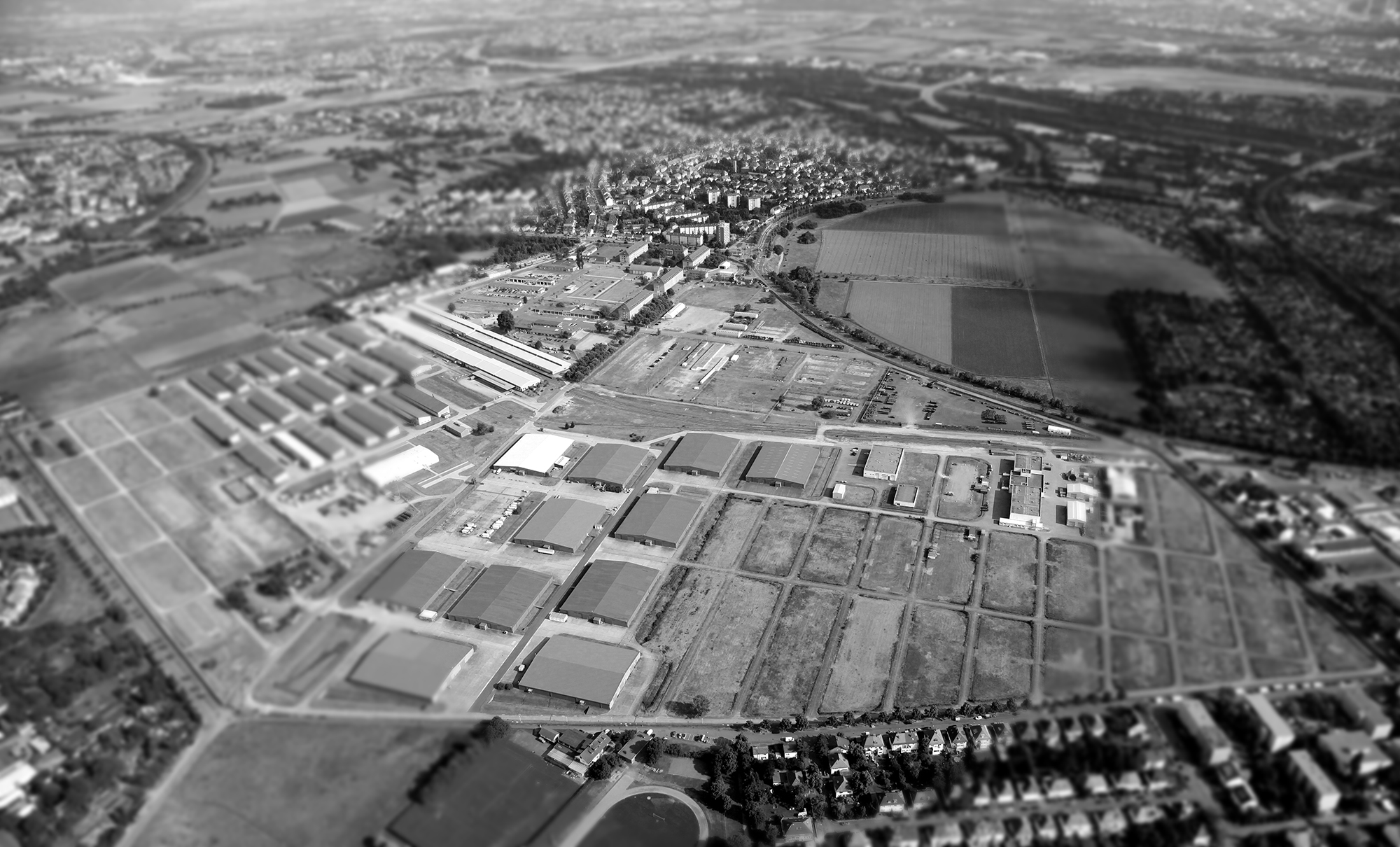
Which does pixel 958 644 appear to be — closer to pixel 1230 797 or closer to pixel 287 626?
pixel 1230 797

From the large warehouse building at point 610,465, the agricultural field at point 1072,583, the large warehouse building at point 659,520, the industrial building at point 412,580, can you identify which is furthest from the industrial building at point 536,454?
the agricultural field at point 1072,583

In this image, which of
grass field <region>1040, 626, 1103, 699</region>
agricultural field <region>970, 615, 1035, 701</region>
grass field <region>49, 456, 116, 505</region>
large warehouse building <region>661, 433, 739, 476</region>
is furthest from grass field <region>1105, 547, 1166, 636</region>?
grass field <region>49, 456, 116, 505</region>

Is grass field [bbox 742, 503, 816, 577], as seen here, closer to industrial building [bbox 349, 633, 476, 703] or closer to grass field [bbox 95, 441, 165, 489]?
industrial building [bbox 349, 633, 476, 703]

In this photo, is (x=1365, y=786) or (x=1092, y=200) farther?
(x=1092, y=200)

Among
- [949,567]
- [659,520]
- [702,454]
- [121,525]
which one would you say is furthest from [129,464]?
[949,567]

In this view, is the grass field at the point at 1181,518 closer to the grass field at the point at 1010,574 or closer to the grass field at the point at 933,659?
the grass field at the point at 1010,574

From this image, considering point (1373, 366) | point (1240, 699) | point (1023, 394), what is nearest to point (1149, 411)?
point (1023, 394)
